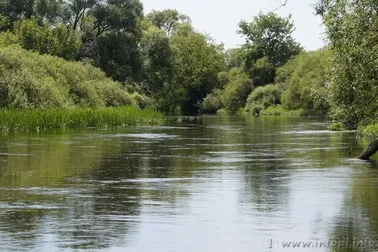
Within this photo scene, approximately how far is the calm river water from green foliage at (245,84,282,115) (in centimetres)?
8593

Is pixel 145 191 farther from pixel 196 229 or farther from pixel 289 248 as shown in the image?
pixel 289 248

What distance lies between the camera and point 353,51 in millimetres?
28391

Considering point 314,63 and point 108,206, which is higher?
point 314,63

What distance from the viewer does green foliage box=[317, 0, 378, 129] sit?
93.7 ft

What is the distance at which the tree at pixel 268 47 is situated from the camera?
129750 millimetres

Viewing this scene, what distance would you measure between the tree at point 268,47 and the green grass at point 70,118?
210ft

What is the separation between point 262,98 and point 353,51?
9234 cm

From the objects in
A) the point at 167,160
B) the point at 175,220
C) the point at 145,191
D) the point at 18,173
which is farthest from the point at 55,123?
the point at 175,220

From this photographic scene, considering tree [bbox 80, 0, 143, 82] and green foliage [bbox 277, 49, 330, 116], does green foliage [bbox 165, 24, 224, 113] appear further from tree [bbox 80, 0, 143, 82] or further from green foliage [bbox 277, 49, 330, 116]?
tree [bbox 80, 0, 143, 82]

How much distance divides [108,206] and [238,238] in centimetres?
420

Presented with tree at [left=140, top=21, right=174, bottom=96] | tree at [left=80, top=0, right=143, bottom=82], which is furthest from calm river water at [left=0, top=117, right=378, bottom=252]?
tree at [left=140, top=21, right=174, bottom=96]

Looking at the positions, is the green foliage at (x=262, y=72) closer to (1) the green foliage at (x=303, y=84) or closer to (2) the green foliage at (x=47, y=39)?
(1) the green foliage at (x=303, y=84)

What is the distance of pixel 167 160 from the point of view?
2858 centimetres

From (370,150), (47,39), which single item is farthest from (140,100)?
(370,150)
